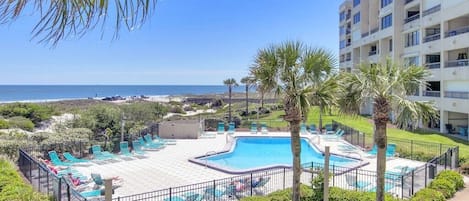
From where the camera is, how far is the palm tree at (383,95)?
10508 mm

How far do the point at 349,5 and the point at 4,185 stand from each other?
49.0 meters

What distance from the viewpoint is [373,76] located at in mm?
10805

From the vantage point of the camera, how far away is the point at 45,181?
533 inches

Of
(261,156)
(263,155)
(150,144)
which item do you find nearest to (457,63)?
(263,155)

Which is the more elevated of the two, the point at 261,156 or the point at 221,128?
the point at 221,128

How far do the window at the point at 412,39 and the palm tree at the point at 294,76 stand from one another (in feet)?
86.0

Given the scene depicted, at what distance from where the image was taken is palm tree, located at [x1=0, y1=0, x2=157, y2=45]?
180 cm

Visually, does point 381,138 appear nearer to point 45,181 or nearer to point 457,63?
point 45,181

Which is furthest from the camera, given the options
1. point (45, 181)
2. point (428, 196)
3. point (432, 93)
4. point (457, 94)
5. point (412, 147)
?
point (432, 93)

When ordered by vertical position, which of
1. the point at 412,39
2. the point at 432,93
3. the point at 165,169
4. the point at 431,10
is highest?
the point at 431,10

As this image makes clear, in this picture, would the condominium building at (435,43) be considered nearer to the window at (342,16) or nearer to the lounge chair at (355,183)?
the lounge chair at (355,183)

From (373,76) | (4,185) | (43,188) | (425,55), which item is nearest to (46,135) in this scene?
(43,188)

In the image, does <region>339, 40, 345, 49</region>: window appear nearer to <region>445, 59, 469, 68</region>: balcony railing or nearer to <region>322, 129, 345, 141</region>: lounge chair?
<region>445, 59, 469, 68</region>: balcony railing

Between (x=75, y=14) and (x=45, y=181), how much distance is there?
45.2ft
